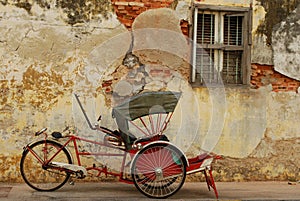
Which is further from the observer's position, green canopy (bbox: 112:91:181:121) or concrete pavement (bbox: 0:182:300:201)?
green canopy (bbox: 112:91:181:121)

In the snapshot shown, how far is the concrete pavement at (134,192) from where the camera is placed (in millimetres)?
7340

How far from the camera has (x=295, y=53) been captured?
932 centimetres

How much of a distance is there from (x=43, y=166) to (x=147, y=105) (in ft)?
5.91

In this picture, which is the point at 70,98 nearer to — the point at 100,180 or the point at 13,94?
the point at 13,94

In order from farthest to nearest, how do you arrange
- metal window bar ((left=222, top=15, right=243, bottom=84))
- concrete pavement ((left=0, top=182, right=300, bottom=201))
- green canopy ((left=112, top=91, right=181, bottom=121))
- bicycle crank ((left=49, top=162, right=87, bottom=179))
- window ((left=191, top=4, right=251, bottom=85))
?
metal window bar ((left=222, top=15, right=243, bottom=84))
window ((left=191, top=4, right=251, bottom=85))
green canopy ((left=112, top=91, right=181, bottom=121))
bicycle crank ((left=49, top=162, right=87, bottom=179))
concrete pavement ((left=0, top=182, right=300, bottom=201))

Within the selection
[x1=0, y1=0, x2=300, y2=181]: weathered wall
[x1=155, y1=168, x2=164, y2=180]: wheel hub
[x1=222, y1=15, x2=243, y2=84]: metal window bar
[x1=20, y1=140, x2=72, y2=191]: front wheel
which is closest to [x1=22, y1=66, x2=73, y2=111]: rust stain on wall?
[x1=0, y1=0, x2=300, y2=181]: weathered wall

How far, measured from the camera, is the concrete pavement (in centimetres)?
734

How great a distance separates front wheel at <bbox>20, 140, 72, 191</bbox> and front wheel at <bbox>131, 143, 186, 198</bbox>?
109 centimetres

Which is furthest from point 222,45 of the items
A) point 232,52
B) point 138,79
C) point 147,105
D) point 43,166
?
point 43,166

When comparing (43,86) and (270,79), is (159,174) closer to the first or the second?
(43,86)

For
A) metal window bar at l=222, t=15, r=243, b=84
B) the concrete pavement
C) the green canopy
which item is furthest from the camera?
metal window bar at l=222, t=15, r=243, b=84

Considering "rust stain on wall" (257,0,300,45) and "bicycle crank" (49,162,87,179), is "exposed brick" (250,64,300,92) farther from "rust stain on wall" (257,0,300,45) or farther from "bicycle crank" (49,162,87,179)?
"bicycle crank" (49,162,87,179)

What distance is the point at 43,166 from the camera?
759 cm

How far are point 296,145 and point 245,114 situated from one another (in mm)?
1109
